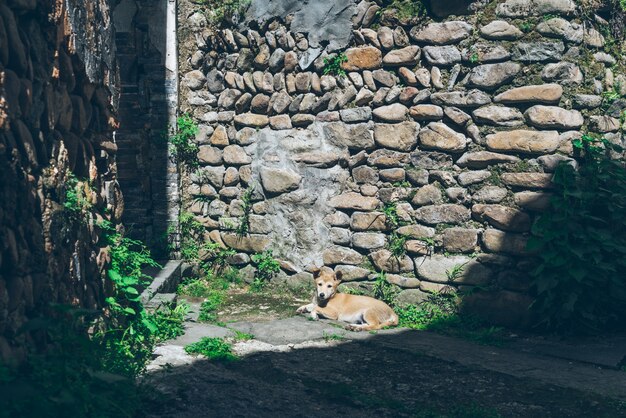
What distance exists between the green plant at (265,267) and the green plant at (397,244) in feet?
4.62

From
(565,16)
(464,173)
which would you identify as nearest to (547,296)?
(464,173)

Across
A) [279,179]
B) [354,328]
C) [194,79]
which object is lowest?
[354,328]

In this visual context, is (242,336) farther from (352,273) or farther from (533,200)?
(533,200)

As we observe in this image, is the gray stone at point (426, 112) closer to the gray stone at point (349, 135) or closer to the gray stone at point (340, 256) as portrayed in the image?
the gray stone at point (349, 135)

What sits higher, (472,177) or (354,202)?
(472,177)

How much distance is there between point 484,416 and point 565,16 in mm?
3770

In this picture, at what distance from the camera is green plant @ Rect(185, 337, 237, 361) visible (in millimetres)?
5043

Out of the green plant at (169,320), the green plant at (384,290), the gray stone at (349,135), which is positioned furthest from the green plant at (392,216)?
the green plant at (169,320)

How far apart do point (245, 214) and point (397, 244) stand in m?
1.90

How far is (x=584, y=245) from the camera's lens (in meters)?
5.77

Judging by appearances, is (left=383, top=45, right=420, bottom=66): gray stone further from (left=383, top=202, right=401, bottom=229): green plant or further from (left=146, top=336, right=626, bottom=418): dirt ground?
(left=146, top=336, right=626, bottom=418): dirt ground

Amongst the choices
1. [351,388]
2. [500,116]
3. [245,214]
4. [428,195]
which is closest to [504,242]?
[428,195]

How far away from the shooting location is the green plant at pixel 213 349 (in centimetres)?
504

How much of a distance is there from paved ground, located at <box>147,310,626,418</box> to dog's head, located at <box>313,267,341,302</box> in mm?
391
